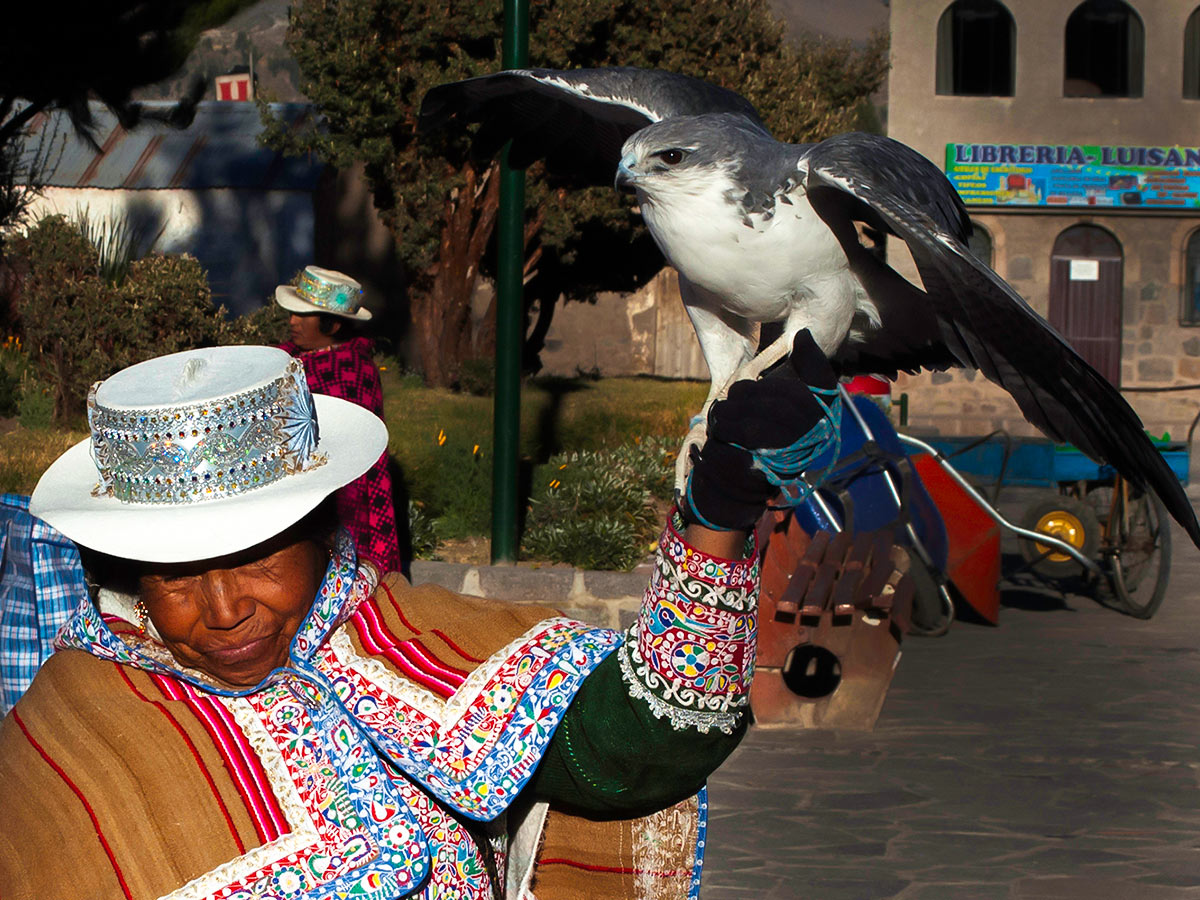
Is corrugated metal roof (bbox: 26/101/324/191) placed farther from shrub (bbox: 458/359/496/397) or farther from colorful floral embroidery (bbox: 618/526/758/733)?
colorful floral embroidery (bbox: 618/526/758/733)

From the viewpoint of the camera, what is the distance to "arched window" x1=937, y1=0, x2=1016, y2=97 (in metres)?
22.7

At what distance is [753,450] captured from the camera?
173cm

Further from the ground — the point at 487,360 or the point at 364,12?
the point at 364,12

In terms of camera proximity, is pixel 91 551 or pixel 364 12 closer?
pixel 91 551

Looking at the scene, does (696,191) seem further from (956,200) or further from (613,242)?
(613,242)

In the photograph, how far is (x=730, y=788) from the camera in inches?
220

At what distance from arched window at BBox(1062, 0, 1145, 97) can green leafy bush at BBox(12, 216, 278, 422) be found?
54.9 feet

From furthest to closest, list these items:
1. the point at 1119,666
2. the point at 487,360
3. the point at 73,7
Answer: the point at 487,360
the point at 73,7
the point at 1119,666

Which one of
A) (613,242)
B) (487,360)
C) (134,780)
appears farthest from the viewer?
(613,242)

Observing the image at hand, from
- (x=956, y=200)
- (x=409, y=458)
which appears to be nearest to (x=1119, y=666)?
(x=409, y=458)

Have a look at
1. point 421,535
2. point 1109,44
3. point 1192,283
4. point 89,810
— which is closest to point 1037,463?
point 421,535

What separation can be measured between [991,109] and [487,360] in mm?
11034

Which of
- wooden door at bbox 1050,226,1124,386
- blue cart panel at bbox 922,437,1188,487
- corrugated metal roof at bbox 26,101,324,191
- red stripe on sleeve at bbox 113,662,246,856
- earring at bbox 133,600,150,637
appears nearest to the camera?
red stripe on sleeve at bbox 113,662,246,856

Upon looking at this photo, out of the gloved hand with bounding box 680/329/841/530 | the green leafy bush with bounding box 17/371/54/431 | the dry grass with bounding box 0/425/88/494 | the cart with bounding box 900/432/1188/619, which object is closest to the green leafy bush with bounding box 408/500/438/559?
the dry grass with bounding box 0/425/88/494
